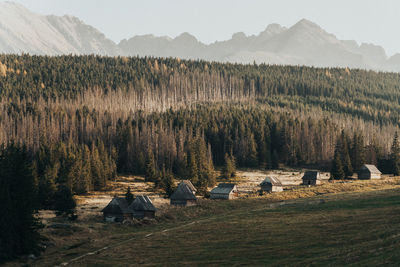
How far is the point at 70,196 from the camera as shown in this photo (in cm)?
7869

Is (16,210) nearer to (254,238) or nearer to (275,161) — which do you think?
(254,238)

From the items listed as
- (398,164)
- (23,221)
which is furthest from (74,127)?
(23,221)

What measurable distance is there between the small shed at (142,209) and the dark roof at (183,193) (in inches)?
495

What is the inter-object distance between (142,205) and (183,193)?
46.3ft

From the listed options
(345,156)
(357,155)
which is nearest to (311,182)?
(345,156)

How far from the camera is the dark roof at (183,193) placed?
301ft

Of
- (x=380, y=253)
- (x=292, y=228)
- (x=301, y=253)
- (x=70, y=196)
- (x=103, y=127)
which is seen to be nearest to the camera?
(x=380, y=253)

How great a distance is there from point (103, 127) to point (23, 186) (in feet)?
393

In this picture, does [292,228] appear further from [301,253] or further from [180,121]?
[180,121]

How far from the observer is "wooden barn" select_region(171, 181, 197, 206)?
91500 millimetres

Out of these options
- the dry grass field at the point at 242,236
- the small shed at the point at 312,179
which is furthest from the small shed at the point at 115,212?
the small shed at the point at 312,179

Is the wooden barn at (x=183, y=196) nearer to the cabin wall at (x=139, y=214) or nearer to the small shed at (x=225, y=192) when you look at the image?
the small shed at (x=225, y=192)

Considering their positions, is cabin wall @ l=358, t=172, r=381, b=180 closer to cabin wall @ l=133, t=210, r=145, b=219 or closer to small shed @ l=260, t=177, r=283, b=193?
small shed @ l=260, t=177, r=283, b=193

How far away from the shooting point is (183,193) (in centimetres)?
9225
